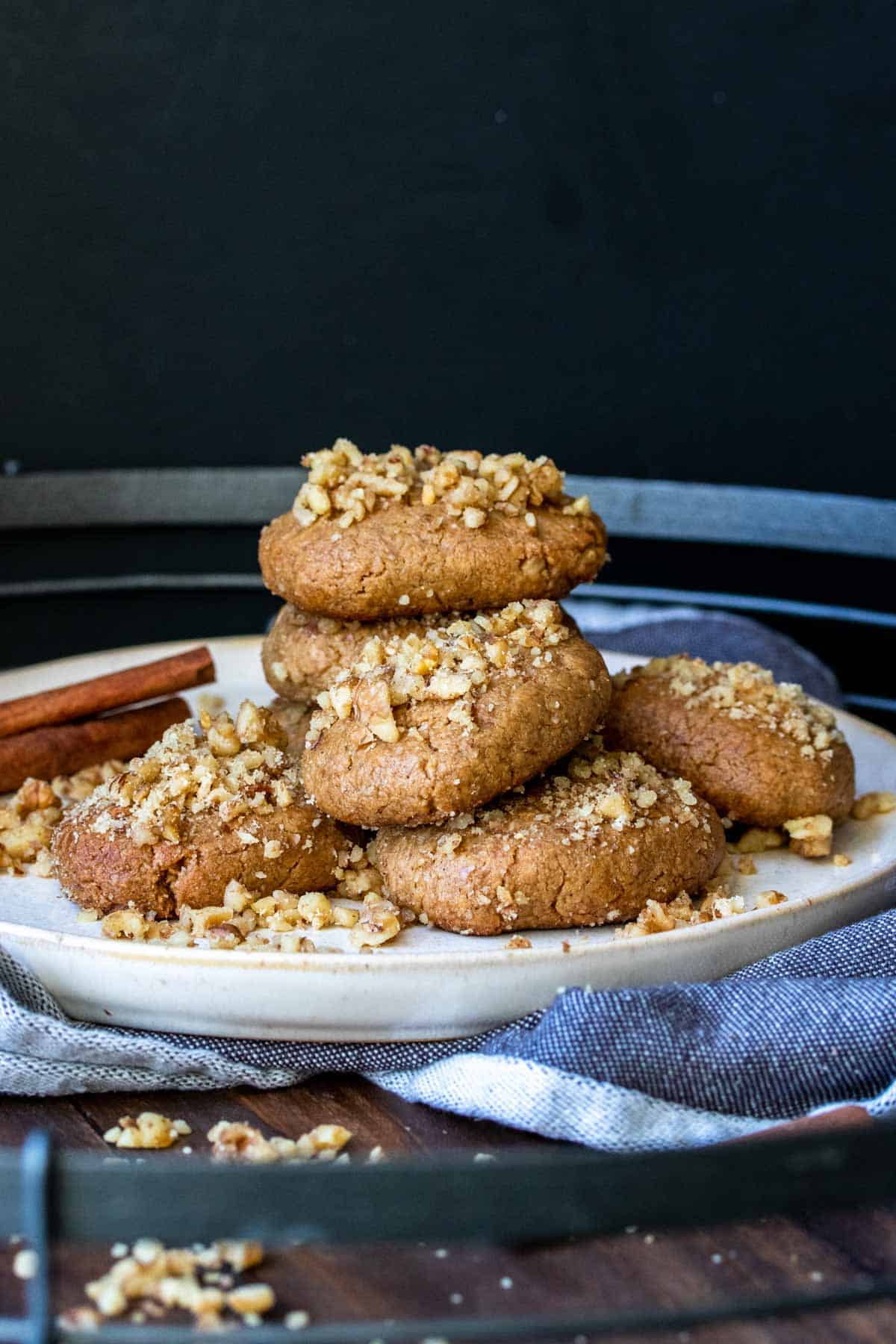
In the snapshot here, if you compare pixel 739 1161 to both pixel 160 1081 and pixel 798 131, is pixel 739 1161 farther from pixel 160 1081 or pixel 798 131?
pixel 798 131

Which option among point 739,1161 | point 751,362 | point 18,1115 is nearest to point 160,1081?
point 18,1115

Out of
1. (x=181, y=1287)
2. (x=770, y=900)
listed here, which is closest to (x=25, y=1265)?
(x=181, y=1287)

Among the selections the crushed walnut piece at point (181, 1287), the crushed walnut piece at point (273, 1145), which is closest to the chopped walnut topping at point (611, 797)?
the crushed walnut piece at point (273, 1145)

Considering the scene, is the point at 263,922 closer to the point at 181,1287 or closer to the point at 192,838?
the point at 192,838

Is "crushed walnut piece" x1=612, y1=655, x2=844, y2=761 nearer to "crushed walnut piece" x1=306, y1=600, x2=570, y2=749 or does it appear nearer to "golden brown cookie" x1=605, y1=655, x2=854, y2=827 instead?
"golden brown cookie" x1=605, y1=655, x2=854, y2=827

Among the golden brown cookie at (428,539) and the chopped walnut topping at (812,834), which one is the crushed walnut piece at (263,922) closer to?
the golden brown cookie at (428,539)
